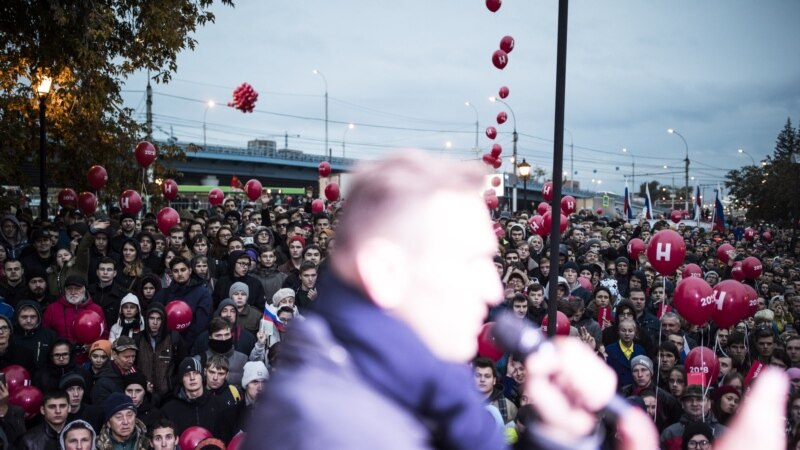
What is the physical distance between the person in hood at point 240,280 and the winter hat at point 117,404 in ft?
9.17

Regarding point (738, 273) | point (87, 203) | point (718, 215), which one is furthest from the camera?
point (718, 215)

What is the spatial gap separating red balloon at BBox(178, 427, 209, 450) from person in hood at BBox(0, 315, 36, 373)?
2.16m

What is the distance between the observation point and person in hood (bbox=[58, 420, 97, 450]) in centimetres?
458

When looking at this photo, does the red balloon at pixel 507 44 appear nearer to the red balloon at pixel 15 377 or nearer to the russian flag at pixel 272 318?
the russian flag at pixel 272 318

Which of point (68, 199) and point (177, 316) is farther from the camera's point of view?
point (68, 199)

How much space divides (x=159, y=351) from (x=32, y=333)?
1.38 meters

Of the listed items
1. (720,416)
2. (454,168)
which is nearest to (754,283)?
(720,416)

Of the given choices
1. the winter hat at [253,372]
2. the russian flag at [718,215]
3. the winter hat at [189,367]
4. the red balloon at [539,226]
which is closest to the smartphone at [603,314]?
the red balloon at [539,226]

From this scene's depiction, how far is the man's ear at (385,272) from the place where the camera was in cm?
100

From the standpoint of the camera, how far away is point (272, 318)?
6.76 metres

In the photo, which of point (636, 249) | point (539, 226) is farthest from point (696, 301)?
point (539, 226)

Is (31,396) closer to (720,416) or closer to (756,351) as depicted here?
(720,416)

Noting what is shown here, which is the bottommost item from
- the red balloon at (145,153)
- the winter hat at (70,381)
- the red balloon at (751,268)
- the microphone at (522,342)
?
the winter hat at (70,381)

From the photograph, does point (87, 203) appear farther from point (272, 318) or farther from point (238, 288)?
point (272, 318)
